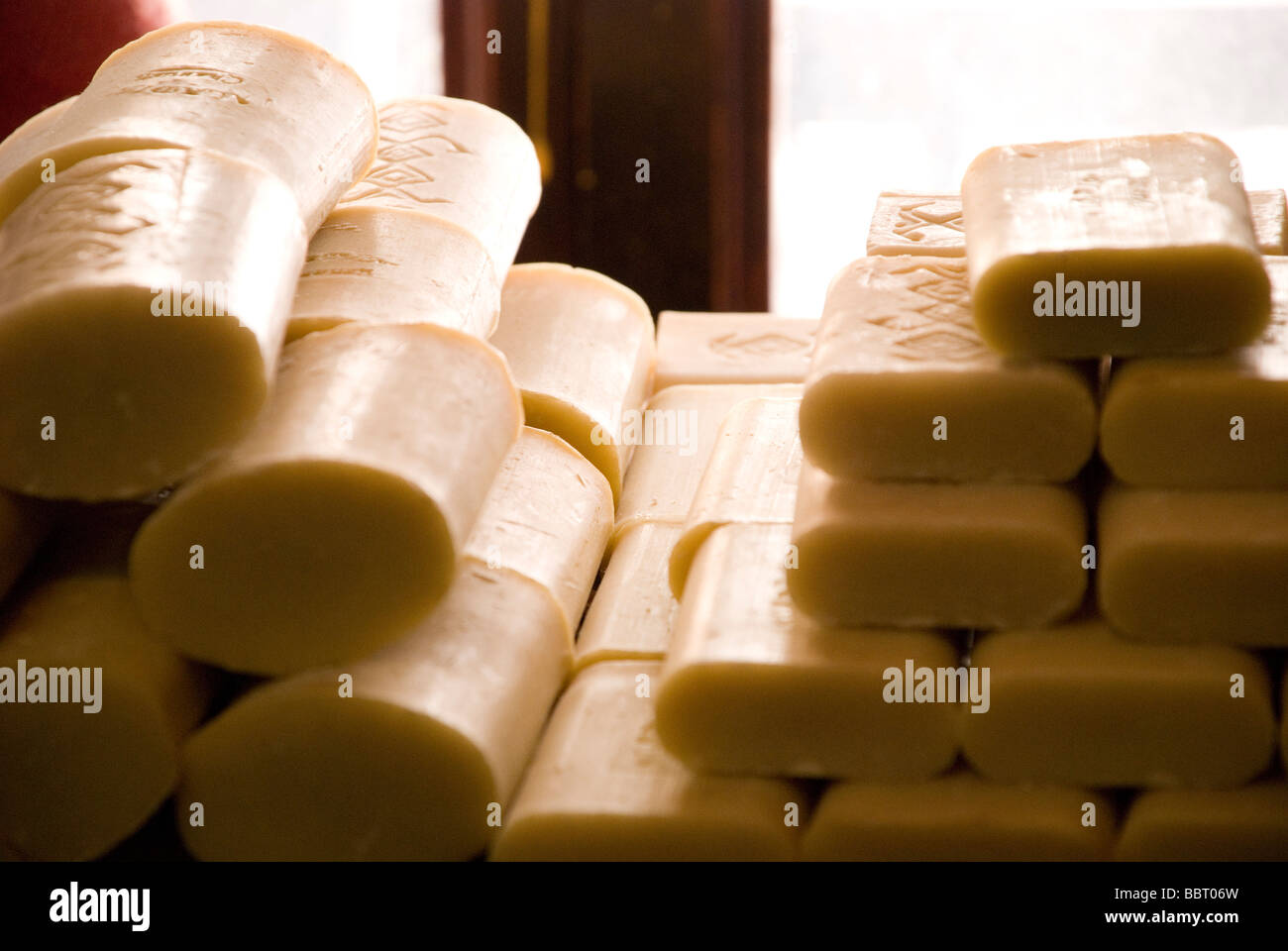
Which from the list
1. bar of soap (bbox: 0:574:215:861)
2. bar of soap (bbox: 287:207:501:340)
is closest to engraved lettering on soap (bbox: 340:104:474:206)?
bar of soap (bbox: 287:207:501:340)

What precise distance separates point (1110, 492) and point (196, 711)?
107 centimetres

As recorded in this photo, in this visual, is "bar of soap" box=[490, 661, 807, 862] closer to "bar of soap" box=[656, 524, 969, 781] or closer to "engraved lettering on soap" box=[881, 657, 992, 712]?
"bar of soap" box=[656, 524, 969, 781]

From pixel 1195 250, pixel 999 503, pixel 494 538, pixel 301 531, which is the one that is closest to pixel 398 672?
pixel 301 531

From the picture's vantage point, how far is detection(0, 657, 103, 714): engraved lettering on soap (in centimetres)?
153

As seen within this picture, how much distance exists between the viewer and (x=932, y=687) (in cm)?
150

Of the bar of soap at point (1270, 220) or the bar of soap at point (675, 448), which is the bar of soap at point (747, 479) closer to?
the bar of soap at point (675, 448)

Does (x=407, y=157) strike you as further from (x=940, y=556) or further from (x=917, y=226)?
(x=940, y=556)

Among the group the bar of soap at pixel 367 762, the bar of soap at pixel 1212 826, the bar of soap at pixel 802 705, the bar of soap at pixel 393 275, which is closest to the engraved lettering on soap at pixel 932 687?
the bar of soap at pixel 802 705

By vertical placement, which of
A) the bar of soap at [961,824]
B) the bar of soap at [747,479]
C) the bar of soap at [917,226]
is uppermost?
the bar of soap at [917,226]

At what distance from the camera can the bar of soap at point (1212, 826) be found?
4.76 feet

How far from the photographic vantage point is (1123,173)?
1.70 metres

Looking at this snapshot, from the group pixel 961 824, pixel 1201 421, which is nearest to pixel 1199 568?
pixel 1201 421

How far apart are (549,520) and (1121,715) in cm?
81
